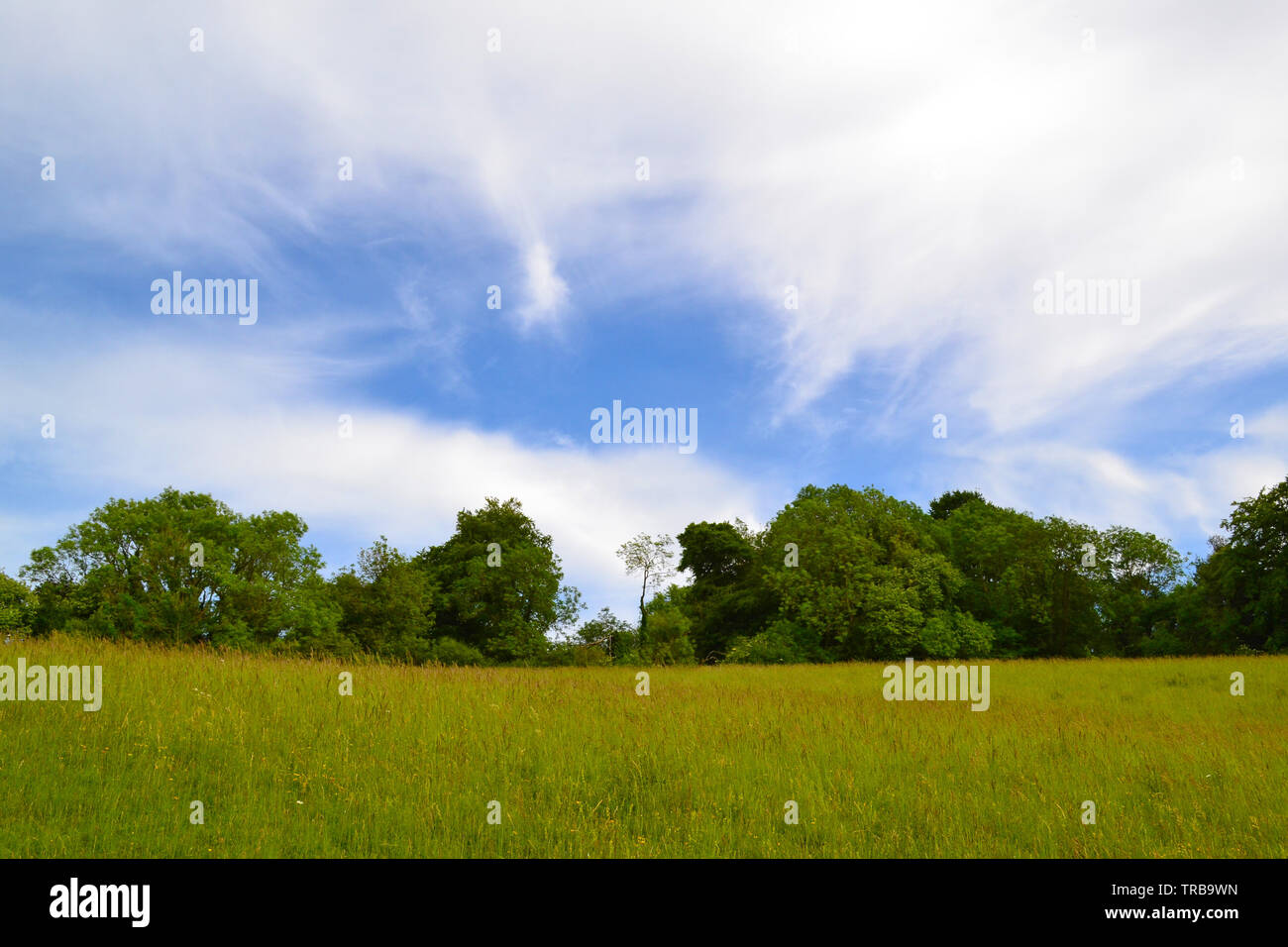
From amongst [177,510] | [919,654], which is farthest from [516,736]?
[177,510]

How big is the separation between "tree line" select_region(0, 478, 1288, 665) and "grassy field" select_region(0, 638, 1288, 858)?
24371 mm

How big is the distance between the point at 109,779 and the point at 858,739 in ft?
27.5

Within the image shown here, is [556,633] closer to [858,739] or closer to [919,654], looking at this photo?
[919,654]

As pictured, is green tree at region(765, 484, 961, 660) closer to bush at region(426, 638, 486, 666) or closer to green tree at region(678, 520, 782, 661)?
green tree at region(678, 520, 782, 661)

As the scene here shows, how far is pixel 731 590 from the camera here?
49.9m

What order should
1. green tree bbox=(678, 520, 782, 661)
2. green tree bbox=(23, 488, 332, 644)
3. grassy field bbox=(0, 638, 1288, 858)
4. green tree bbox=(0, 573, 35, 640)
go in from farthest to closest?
green tree bbox=(678, 520, 782, 661) < green tree bbox=(0, 573, 35, 640) < green tree bbox=(23, 488, 332, 644) < grassy field bbox=(0, 638, 1288, 858)

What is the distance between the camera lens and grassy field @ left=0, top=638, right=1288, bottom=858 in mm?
6367

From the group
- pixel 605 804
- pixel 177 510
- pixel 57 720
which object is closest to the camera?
pixel 605 804

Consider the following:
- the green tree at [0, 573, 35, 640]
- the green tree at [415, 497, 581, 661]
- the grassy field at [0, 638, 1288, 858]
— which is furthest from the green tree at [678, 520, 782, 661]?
the green tree at [0, 573, 35, 640]

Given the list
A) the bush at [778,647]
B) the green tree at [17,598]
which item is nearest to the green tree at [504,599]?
the bush at [778,647]

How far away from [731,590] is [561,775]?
4304cm

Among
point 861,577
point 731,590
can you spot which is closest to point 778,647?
point 861,577

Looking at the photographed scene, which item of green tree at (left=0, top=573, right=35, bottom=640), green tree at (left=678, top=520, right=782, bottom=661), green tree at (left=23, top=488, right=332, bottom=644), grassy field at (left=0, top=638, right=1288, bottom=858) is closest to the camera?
grassy field at (left=0, top=638, right=1288, bottom=858)

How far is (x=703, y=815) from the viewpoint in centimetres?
688
